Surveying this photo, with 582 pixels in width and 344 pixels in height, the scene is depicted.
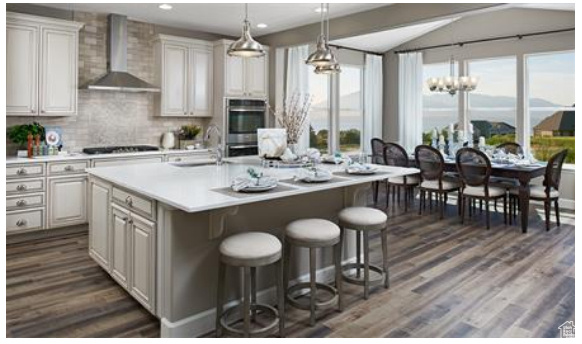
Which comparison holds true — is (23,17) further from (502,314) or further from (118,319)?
(502,314)

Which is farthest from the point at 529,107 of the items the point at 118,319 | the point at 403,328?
the point at 118,319

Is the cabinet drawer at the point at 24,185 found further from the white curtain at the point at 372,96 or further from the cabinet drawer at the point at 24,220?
the white curtain at the point at 372,96

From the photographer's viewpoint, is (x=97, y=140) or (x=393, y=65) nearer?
(x=97, y=140)

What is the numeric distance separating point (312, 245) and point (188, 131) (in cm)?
407

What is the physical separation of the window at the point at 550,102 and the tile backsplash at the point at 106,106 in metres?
5.49

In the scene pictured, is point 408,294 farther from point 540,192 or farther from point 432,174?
point 432,174

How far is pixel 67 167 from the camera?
4930 mm

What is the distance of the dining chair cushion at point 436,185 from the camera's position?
598 cm

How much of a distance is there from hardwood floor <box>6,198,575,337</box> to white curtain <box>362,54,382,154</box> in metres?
3.90

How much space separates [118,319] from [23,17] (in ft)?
11.8

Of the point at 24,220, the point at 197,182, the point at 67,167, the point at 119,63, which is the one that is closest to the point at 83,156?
the point at 67,167

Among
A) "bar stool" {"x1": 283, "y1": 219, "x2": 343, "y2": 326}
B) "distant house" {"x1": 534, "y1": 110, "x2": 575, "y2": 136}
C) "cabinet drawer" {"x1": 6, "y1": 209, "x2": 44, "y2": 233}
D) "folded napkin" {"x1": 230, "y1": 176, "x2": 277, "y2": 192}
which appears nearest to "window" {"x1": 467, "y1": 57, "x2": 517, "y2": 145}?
"distant house" {"x1": 534, "y1": 110, "x2": 575, "y2": 136}

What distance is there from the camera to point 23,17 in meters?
4.75

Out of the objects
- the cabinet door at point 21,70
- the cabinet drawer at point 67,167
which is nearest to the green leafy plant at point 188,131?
the cabinet drawer at point 67,167
